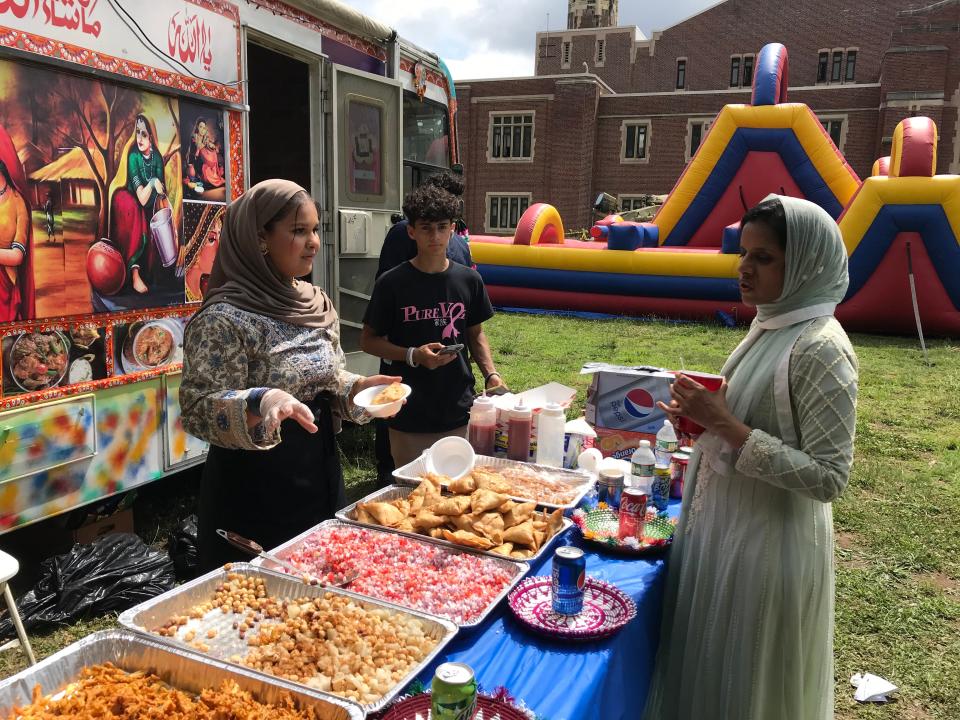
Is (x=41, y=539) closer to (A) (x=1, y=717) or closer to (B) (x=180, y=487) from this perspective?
(B) (x=180, y=487)

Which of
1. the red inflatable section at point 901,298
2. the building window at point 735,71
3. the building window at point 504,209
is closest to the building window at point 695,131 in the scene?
the building window at point 504,209

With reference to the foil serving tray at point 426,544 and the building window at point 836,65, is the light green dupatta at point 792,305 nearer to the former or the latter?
the foil serving tray at point 426,544

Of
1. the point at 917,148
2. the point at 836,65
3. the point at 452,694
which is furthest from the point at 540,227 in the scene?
the point at 836,65

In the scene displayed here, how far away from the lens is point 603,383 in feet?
10.7

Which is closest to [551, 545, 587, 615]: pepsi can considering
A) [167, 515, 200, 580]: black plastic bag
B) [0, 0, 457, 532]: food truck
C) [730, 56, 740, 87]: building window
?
[0, 0, 457, 532]: food truck

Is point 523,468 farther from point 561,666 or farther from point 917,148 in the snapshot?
point 917,148

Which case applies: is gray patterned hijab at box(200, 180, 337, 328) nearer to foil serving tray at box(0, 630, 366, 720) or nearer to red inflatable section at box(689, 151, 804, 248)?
foil serving tray at box(0, 630, 366, 720)

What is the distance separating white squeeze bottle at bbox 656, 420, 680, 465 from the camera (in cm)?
287

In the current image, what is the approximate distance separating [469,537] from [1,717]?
1.22 metres

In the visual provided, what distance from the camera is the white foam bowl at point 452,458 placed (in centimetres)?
280

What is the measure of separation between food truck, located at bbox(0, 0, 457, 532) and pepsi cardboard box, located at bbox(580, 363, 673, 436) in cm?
220

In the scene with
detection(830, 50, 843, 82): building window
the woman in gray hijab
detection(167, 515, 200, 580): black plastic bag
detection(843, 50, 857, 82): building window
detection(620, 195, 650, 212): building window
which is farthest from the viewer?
detection(830, 50, 843, 82): building window

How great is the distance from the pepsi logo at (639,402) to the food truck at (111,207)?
2335mm

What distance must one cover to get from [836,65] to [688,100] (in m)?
11.5
